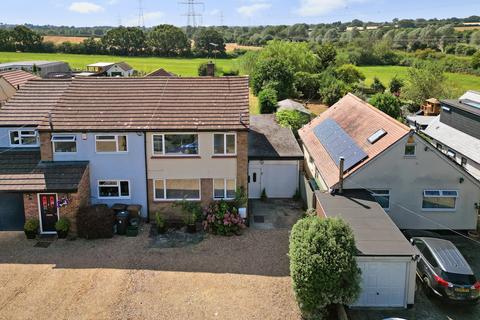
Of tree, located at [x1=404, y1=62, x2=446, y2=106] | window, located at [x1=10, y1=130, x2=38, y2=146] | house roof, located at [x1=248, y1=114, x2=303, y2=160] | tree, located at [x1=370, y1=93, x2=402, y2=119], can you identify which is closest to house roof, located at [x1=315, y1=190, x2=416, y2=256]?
house roof, located at [x1=248, y1=114, x2=303, y2=160]

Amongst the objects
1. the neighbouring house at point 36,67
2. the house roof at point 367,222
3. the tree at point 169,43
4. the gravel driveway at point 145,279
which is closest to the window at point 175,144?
the gravel driveway at point 145,279

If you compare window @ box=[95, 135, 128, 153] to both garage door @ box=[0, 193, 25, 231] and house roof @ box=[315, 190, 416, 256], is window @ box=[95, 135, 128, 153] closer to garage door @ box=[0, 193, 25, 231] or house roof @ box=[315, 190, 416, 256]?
garage door @ box=[0, 193, 25, 231]

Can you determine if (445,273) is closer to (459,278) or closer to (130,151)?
(459,278)

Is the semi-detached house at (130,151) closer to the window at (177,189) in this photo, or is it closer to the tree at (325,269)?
the window at (177,189)

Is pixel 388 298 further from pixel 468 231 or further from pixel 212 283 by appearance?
pixel 468 231

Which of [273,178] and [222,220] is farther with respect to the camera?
[273,178]

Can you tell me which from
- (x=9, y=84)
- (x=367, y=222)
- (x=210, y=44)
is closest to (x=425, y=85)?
(x=367, y=222)

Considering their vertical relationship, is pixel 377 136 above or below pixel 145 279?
above
